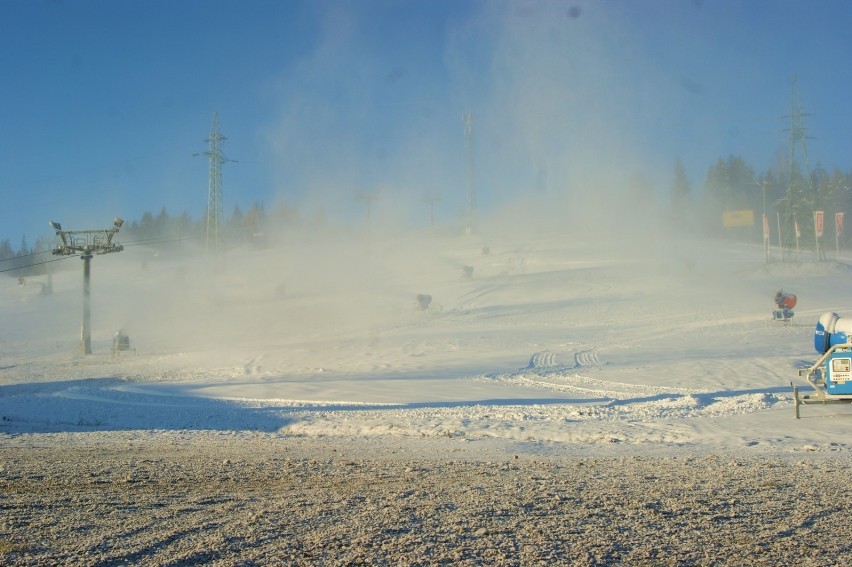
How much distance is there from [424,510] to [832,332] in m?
12.1

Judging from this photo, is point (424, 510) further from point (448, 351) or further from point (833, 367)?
point (448, 351)

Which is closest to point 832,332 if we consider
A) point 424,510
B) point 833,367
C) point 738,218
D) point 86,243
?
point 833,367

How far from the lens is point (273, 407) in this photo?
19.0m

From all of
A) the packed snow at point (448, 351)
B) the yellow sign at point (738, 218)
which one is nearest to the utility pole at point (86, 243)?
the packed snow at point (448, 351)

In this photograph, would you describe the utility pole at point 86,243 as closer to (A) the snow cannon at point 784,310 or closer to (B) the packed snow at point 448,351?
(B) the packed snow at point 448,351

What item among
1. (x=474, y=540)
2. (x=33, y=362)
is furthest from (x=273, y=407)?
(x=33, y=362)

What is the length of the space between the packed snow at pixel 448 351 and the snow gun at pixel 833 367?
1.43 feet

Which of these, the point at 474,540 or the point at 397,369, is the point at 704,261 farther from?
the point at 474,540

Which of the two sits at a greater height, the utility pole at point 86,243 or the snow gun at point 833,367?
the utility pole at point 86,243

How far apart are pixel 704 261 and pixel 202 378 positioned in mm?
63070

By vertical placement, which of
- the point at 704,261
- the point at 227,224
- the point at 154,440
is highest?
the point at 227,224

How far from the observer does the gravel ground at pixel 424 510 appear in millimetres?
5848

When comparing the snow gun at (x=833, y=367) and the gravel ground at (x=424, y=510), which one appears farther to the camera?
the snow gun at (x=833, y=367)

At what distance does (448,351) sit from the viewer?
110 feet
